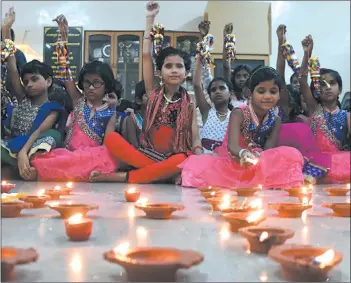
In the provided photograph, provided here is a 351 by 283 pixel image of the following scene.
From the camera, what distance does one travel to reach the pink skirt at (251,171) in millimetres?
1997

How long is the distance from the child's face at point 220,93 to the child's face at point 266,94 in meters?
0.55

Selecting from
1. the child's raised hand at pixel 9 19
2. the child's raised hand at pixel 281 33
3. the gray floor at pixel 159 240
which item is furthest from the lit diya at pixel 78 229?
the child's raised hand at pixel 281 33

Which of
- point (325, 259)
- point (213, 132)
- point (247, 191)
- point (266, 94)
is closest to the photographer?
point (325, 259)

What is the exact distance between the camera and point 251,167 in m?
2.03

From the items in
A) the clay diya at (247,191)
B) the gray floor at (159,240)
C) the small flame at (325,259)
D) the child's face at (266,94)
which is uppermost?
the child's face at (266,94)

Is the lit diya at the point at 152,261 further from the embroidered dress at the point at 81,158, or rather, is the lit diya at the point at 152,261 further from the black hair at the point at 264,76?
the embroidered dress at the point at 81,158

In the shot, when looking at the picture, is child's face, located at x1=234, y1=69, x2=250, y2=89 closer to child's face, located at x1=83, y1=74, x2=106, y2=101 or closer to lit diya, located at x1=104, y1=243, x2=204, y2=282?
child's face, located at x1=83, y1=74, x2=106, y2=101

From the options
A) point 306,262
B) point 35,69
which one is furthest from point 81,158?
point 306,262

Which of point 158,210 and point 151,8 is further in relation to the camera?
point 151,8

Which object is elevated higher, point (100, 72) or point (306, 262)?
point (100, 72)

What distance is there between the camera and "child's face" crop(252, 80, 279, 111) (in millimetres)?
2117

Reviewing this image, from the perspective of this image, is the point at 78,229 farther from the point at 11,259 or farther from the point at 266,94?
the point at 266,94

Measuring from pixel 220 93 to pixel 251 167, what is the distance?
2.56ft

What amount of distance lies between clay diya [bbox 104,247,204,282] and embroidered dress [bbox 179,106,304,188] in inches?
53.3
